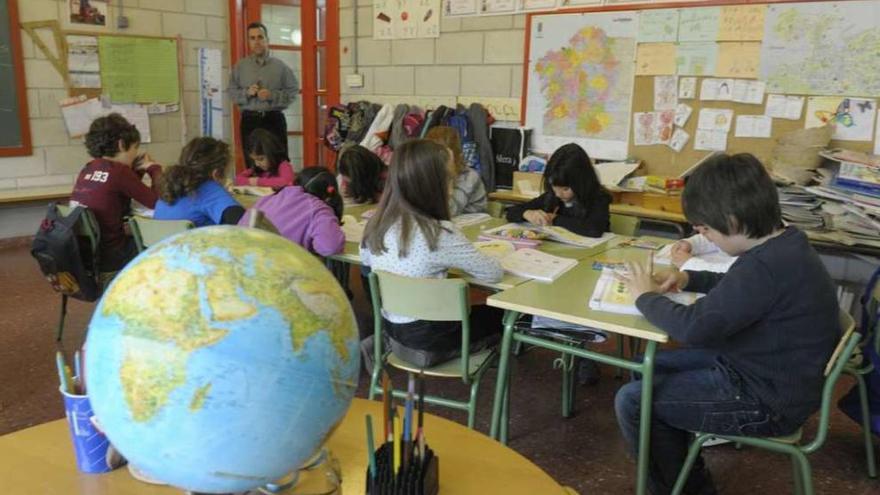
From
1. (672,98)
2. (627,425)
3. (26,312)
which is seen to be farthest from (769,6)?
(26,312)

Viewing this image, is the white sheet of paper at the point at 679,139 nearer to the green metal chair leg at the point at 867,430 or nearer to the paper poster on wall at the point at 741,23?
the paper poster on wall at the point at 741,23

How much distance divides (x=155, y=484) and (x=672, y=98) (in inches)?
152

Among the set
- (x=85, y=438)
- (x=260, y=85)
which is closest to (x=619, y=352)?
(x=85, y=438)

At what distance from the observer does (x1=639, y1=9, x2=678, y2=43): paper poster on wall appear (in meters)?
4.06

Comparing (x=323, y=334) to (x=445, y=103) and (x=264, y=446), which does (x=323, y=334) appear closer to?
(x=264, y=446)

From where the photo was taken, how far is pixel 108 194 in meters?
3.16

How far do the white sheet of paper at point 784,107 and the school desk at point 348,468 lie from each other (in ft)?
11.1

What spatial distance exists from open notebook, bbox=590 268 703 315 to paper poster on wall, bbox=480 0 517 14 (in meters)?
3.06

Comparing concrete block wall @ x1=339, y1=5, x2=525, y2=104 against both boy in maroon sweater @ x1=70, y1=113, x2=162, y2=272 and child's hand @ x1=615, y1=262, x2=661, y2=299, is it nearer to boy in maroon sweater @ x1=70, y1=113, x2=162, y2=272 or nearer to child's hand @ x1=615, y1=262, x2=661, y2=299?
boy in maroon sweater @ x1=70, y1=113, x2=162, y2=272

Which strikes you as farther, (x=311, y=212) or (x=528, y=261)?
(x=311, y=212)

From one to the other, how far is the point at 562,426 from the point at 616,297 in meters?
0.89

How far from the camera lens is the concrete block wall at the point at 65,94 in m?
5.22

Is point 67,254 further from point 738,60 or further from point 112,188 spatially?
point 738,60

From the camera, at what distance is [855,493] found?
2.28m
